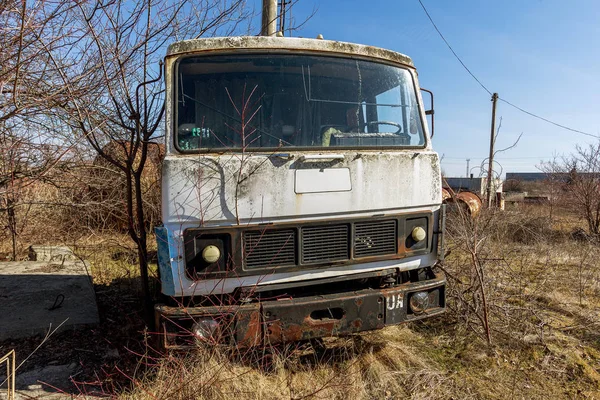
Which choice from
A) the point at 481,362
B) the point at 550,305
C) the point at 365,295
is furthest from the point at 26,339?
the point at 550,305

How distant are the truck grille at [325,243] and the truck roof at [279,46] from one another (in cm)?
137

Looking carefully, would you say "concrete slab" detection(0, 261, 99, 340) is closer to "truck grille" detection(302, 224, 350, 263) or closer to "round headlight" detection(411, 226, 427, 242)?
"truck grille" detection(302, 224, 350, 263)

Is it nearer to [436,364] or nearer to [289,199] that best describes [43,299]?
[289,199]

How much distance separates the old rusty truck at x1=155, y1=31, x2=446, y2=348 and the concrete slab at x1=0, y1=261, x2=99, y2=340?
210 centimetres

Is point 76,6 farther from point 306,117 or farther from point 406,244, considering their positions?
point 406,244

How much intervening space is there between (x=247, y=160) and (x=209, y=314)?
3.34ft

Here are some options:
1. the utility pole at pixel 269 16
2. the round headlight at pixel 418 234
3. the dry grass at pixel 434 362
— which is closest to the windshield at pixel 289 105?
the round headlight at pixel 418 234

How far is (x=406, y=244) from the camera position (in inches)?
125

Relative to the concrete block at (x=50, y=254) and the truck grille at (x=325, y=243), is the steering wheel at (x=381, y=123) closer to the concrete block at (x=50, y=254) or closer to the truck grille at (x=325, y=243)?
the truck grille at (x=325, y=243)

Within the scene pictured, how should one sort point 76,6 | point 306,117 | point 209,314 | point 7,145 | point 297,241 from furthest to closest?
point 7,145, point 76,6, point 306,117, point 297,241, point 209,314

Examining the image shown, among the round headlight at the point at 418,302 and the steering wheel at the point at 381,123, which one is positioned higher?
the steering wheel at the point at 381,123

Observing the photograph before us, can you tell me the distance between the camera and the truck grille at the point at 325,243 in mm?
2900

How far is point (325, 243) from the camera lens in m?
2.95

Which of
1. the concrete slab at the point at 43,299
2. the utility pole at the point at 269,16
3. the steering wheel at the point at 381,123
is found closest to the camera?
the steering wheel at the point at 381,123
